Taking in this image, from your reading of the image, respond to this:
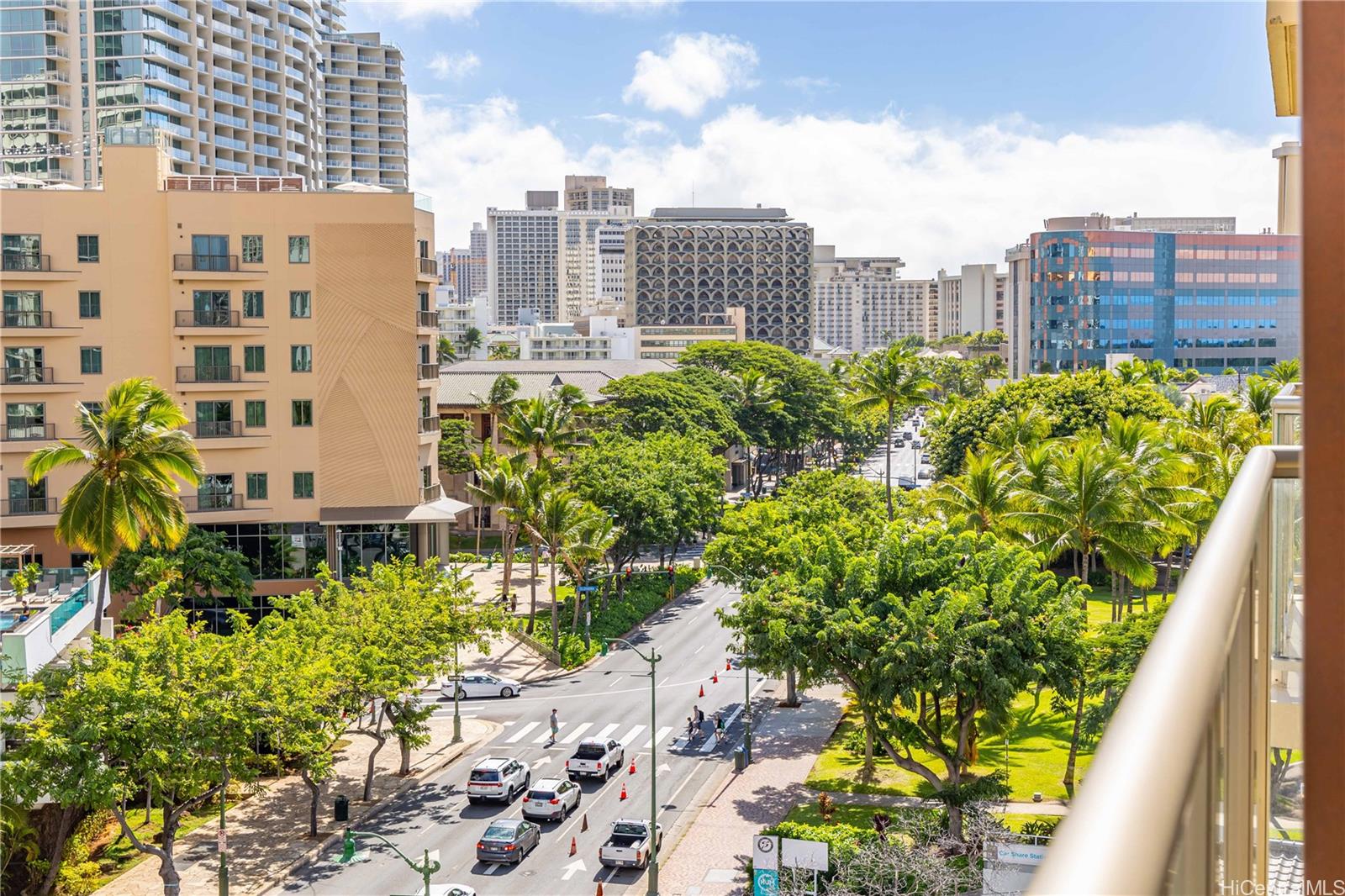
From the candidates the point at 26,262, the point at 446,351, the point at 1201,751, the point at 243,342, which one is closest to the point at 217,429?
the point at 243,342

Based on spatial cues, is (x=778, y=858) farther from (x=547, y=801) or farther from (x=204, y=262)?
(x=204, y=262)

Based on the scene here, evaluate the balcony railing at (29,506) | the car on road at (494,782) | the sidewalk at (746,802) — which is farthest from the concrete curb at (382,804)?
the balcony railing at (29,506)

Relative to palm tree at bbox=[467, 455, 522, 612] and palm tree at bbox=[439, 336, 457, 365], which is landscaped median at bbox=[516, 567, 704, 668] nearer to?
palm tree at bbox=[467, 455, 522, 612]

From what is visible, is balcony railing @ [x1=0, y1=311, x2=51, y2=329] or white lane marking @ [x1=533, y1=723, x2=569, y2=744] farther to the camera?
Answer: balcony railing @ [x1=0, y1=311, x2=51, y2=329]

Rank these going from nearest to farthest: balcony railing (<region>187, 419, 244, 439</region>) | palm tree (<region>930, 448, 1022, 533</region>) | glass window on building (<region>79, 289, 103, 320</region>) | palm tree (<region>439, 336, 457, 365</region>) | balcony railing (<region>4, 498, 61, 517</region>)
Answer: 1. palm tree (<region>930, 448, 1022, 533</region>)
2. balcony railing (<region>4, 498, 61, 517</region>)
3. glass window on building (<region>79, 289, 103, 320</region>)
4. balcony railing (<region>187, 419, 244, 439</region>)
5. palm tree (<region>439, 336, 457, 365</region>)

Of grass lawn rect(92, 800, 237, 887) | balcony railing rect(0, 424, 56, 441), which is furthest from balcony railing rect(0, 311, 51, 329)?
grass lawn rect(92, 800, 237, 887)

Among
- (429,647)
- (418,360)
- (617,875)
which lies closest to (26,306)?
(418,360)

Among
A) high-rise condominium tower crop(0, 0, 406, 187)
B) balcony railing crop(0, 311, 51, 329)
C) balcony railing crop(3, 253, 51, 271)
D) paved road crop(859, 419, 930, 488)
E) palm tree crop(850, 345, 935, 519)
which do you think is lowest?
paved road crop(859, 419, 930, 488)

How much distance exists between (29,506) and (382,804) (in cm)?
2353

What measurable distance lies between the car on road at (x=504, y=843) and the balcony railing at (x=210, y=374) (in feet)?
89.5

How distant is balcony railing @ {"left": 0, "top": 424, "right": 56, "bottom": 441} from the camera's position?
166ft

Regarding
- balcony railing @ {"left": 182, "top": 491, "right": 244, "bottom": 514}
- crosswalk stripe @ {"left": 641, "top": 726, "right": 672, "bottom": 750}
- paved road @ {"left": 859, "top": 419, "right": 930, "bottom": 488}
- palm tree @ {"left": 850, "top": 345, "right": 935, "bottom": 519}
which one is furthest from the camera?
paved road @ {"left": 859, "top": 419, "right": 930, "bottom": 488}

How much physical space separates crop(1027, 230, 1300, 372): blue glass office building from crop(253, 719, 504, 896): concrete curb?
10445 cm

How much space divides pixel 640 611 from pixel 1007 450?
1829 cm
